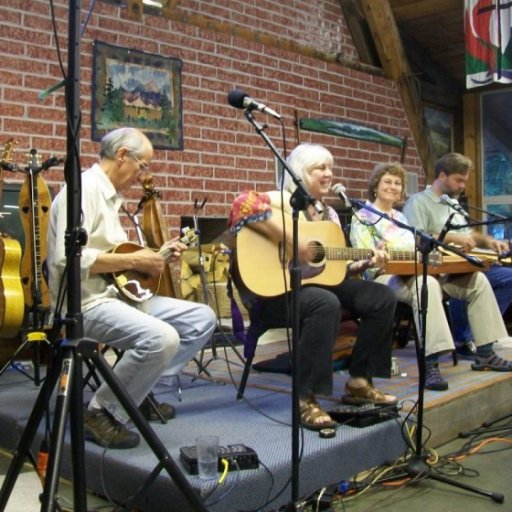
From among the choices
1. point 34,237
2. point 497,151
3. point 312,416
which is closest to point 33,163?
point 34,237

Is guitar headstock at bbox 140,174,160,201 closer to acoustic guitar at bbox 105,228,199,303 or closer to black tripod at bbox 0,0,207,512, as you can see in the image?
acoustic guitar at bbox 105,228,199,303

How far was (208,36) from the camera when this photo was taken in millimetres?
5191

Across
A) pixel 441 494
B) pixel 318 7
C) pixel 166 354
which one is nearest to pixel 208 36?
pixel 318 7

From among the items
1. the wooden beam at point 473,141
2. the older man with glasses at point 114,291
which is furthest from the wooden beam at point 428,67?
the older man with glasses at point 114,291

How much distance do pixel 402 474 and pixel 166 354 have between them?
3.51 ft

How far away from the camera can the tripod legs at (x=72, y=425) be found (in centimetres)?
158

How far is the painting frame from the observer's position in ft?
24.4

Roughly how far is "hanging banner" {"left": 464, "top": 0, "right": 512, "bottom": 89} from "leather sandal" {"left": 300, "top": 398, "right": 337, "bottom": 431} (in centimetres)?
415

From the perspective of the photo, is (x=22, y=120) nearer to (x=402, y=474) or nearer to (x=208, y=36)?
(x=208, y=36)

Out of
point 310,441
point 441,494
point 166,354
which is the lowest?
point 441,494

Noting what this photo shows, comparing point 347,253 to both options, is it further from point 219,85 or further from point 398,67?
point 398,67

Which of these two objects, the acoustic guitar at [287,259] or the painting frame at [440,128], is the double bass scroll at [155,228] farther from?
the painting frame at [440,128]

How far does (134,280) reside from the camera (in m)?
2.58

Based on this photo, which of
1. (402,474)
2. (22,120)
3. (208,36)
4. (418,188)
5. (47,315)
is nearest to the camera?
(402,474)
